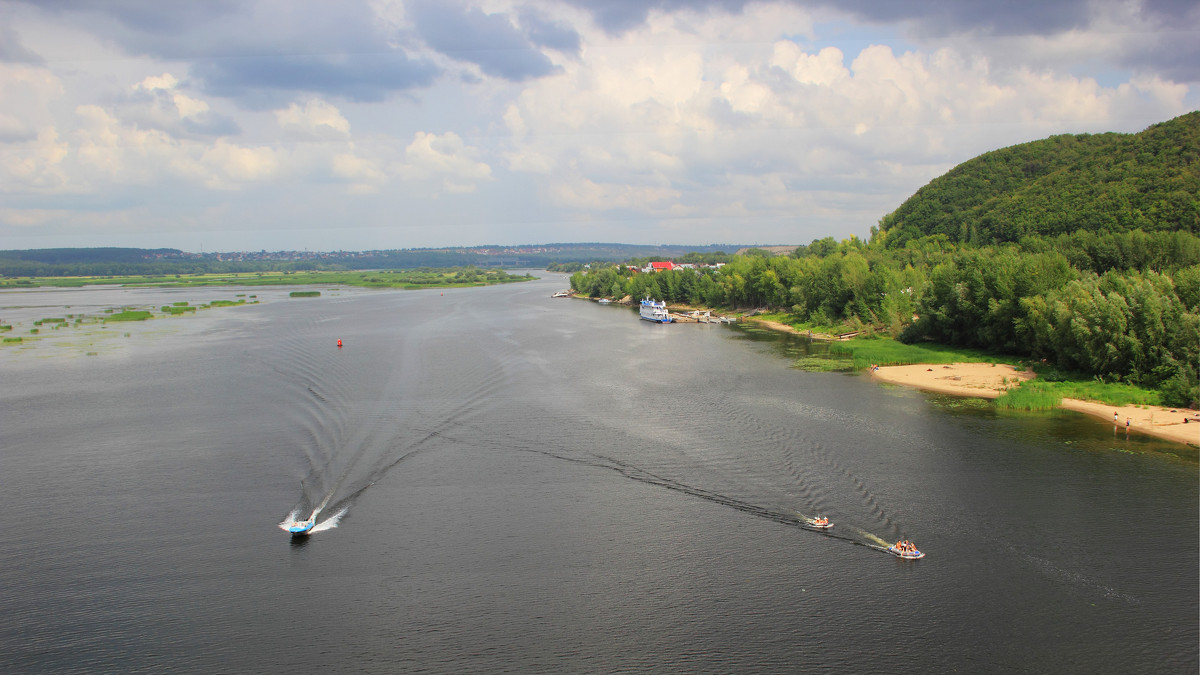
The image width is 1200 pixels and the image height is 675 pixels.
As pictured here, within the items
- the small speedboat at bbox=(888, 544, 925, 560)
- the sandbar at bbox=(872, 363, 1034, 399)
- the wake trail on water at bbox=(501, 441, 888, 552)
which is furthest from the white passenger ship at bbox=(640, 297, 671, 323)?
the small speedboat at bbox=(888, 544, 925, 560)

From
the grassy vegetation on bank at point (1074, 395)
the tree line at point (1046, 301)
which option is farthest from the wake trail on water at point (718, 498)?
the tree line at point (1046, 301)

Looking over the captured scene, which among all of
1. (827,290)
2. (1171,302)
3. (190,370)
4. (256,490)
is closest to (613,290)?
(827,290)

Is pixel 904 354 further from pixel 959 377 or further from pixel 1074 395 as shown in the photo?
pixel 1074 395

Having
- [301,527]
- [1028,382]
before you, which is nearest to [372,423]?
[301,527]

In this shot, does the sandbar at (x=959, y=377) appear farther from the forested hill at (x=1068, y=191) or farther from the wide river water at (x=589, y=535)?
the forested hill at (x=1068, y=191)

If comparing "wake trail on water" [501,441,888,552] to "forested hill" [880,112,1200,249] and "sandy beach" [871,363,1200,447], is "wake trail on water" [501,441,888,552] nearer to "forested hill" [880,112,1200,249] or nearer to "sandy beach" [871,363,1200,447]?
"sandy beach" [871,363,1200,447]

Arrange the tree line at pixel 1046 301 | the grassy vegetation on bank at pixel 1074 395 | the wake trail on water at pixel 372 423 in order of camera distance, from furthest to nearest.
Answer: the tree line at pixel 1046 301 < the grassy vegetation on bank at pixel 1074 395 < the wake trail on water at pixel 372 423
